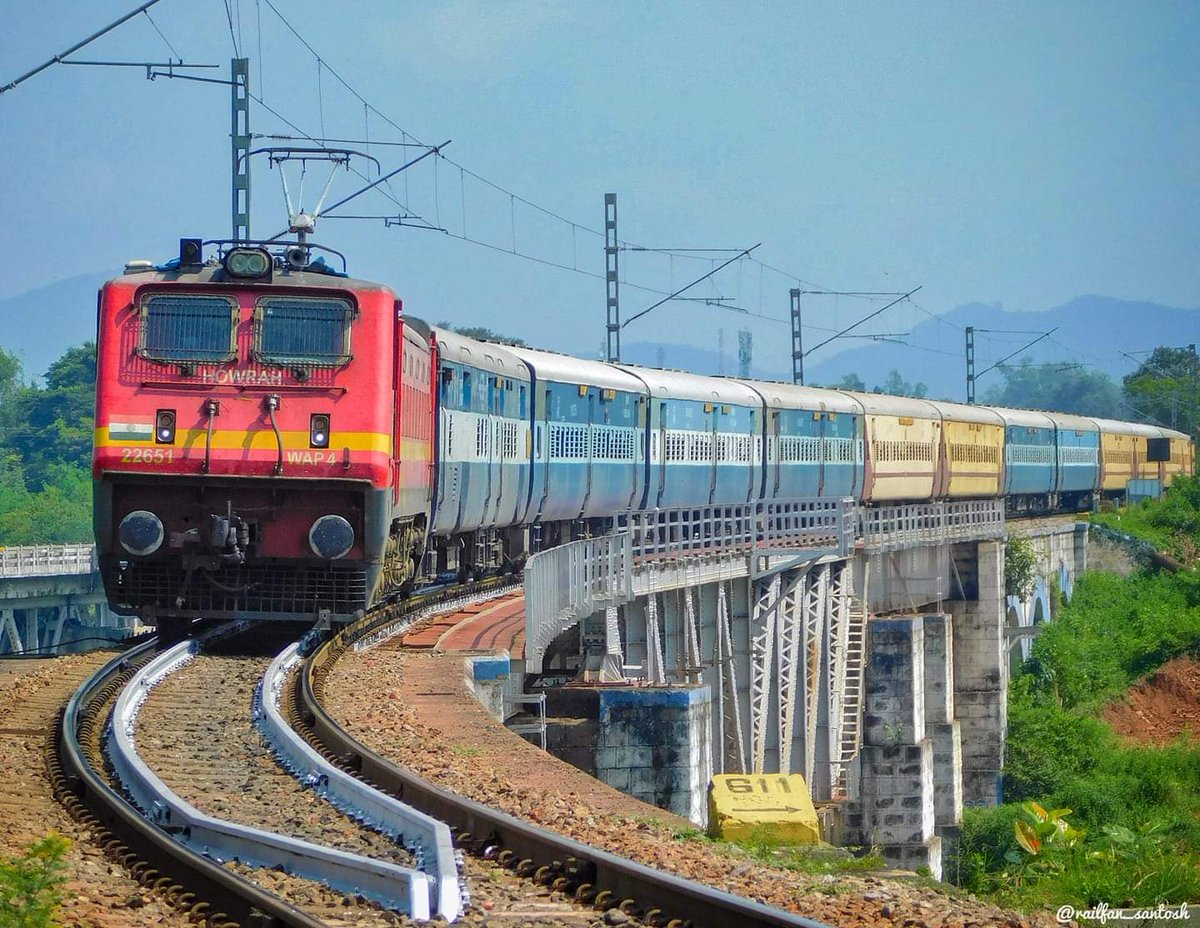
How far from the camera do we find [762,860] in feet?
31.4

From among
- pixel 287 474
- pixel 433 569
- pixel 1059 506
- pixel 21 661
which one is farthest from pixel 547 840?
pixel 1059 506

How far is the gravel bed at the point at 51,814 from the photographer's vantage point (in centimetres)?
763

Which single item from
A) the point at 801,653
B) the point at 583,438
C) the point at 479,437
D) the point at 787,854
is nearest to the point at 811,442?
the point at 801,653

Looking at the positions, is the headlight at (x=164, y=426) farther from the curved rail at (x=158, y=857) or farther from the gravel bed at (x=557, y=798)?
the curved rail at (x=158, y=857)

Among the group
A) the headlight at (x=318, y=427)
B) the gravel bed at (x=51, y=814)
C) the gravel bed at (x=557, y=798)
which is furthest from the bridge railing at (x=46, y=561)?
the gravel bed at (x=557, y=798)

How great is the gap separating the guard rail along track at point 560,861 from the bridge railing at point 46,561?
138 feet

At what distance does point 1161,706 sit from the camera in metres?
45.3

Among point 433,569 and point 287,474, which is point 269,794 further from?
point 433,569

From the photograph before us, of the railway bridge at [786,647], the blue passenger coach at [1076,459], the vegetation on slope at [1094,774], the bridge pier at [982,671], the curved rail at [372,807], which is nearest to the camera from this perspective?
the curved rail at [372,807]

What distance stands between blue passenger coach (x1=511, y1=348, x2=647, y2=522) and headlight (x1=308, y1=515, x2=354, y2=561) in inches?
429

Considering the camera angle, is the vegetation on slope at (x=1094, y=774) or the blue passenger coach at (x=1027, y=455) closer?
the vegetation on slope at (x=1094, y=774)

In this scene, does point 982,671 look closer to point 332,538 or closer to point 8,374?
point 332,538

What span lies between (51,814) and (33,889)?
2956 millimetres

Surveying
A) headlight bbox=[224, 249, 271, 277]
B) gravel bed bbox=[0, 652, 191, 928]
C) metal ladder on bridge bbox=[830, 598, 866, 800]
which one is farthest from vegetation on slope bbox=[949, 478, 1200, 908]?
headlight bbox=[224, 249, 271, 277]
